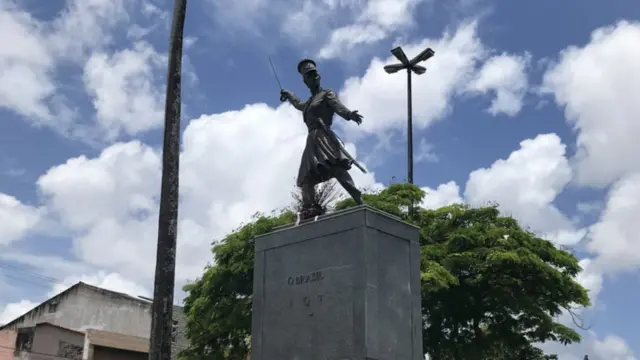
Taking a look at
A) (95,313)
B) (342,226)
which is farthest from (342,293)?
(95,313)

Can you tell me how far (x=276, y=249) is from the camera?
977cm

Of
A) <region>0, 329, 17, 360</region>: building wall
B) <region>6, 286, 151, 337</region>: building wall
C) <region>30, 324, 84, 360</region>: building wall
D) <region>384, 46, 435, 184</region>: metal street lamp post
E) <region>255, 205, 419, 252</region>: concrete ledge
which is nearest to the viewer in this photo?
<region>255, 205, 419, 252</region>: concrete ledge

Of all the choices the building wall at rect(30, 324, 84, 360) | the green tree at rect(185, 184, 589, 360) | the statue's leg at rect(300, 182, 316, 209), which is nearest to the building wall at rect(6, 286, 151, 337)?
the building wall at rect(30, 324, 84, 360)

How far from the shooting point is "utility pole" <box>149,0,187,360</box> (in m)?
9.89

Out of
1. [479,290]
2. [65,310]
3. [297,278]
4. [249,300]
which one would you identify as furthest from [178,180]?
→ [65,310]

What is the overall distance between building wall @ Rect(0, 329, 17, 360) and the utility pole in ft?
78.1

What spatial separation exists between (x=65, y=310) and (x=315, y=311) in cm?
3029

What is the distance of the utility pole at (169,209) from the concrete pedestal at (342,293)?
47.9 inches

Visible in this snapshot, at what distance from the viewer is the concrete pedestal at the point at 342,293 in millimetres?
8461

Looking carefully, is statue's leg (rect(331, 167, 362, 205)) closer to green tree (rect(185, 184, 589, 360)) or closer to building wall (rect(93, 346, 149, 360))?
green tree (rect(185, 184, 589, 360))

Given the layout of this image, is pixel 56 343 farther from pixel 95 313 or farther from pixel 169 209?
pixel 169 209

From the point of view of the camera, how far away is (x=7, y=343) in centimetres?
3147

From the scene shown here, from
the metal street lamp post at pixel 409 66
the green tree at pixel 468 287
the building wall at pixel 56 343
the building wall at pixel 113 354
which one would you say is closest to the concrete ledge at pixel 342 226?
the green tree at pixel 468 287

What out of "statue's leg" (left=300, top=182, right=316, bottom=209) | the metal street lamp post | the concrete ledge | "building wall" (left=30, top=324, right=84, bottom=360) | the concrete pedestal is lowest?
the concrete pedestal
